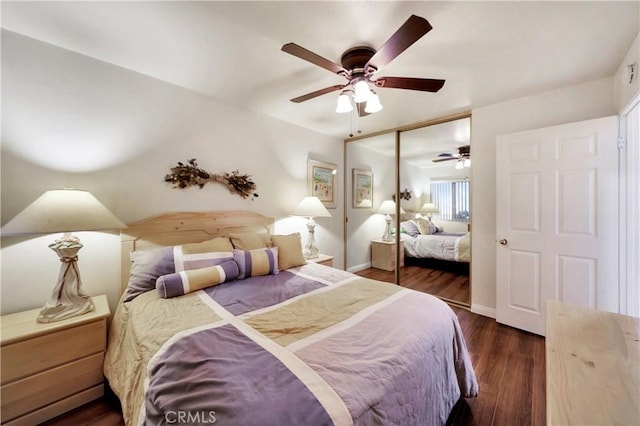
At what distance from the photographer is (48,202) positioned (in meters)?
1.44

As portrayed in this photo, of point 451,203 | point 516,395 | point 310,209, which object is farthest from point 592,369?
point 451,203

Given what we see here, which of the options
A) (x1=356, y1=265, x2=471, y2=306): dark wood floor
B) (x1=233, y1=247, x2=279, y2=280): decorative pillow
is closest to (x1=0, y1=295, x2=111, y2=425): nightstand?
(x1=233, y1=247, x2=279, y2=280): decorative pillow

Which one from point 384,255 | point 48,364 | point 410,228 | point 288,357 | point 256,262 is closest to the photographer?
point 288,357

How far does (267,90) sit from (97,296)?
7.48ft

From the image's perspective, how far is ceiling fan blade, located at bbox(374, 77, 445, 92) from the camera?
164 cm

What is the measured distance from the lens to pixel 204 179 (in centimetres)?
245

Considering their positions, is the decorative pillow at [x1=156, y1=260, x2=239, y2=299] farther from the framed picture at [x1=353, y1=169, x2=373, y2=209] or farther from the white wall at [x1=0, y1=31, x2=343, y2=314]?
the framed picture at [x1=353, y1=169, x2=373, y2=209]

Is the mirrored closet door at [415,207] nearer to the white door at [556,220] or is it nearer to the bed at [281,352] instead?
the white door at [556,220]

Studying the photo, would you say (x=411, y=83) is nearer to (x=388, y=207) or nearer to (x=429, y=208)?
(x=429, y=208)

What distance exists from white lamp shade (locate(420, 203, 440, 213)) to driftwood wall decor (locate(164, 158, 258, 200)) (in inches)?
96.8

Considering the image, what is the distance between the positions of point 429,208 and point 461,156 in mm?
819

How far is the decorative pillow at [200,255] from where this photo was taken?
1815mm

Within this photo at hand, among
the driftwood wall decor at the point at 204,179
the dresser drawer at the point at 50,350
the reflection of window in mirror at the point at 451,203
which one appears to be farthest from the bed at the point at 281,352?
the reflection of window in mirror at the point at 451,203

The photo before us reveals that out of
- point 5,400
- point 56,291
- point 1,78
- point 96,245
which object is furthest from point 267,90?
point 5,400
